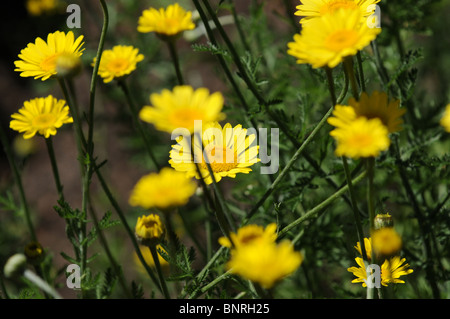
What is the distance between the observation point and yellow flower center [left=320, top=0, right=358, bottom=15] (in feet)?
3.85

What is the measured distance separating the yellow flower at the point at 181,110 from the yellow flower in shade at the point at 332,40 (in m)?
0.18

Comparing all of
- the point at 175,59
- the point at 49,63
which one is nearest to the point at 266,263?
the point at 175,59

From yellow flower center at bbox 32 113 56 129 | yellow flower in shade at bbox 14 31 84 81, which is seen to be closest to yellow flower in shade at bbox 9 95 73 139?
yellow flower center at bbox 32 113 56 129

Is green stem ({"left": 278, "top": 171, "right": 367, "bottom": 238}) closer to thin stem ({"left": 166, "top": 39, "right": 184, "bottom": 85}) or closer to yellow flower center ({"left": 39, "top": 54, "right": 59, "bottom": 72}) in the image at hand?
thin stem ({"left": 166, "top": 39, "right": 184, "bottom": 85})

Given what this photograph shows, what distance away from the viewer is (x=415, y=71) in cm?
140

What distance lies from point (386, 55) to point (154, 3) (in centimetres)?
176

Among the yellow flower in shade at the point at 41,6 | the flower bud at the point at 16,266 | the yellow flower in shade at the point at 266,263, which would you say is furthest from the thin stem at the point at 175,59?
the yellow flower in shade at the point at 41,6

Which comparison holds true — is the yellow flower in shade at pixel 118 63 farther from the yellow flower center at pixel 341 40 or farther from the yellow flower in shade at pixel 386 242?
the yellow flower in shade at pixel 386 242

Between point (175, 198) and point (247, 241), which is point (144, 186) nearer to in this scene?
point (175, 198)

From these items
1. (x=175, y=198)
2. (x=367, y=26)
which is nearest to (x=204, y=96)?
(x=175, y=198)

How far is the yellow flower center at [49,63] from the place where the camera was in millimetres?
1265

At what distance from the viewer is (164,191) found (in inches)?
38.9

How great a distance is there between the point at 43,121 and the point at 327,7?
79 centimetres

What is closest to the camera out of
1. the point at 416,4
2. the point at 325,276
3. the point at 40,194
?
the point at 416,4
